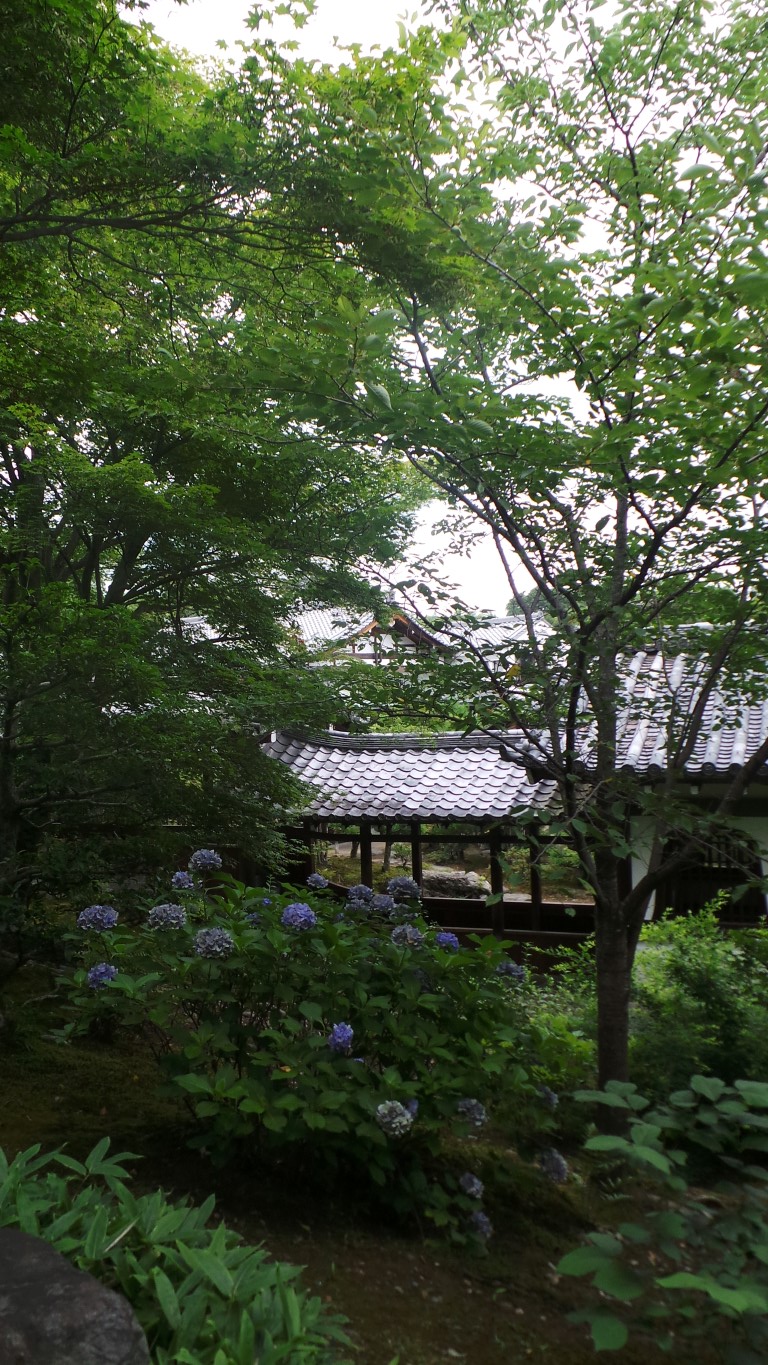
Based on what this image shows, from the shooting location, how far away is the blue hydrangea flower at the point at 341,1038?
306 centimetres

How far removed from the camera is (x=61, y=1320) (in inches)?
69.7

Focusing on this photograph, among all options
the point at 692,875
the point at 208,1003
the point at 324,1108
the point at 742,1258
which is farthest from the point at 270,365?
the point at 692,875

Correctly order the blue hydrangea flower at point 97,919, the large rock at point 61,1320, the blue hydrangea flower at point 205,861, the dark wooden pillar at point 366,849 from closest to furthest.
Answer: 1. the large rock at point 61,1320
2. the blue hydrangea flower at point 97,919
3. the blue hydrangea flower at point 205,861
4. the dark wooden pillar at point 366,849

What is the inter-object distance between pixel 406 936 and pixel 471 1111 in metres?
0.76

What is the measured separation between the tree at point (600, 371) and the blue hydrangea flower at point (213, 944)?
1.39 metres

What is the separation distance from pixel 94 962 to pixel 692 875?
8.27 m

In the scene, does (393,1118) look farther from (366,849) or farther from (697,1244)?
(366,849)

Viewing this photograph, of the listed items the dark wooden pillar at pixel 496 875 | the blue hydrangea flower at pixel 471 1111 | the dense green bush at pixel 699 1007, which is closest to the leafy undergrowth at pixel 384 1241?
the blue hydrangea flower at pixel 471 1111

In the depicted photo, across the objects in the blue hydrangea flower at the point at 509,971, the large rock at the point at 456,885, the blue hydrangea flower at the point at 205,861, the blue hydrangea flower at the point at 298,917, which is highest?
the blue hydrangea flower at the point at 205,861

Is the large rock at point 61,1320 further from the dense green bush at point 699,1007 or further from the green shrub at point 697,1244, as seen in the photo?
the dense green bush at point 699,1007

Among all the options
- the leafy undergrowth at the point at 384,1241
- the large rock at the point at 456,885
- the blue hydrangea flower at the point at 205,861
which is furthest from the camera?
the large rock at the point at 456,885

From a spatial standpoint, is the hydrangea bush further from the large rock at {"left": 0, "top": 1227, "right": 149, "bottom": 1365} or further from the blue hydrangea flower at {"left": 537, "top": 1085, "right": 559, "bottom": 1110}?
the large rock at {"left": 0, "top": 1227, "right": 149, "bottom": 1365}

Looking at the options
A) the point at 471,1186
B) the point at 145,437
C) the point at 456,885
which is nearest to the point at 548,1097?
the point at 471,1186

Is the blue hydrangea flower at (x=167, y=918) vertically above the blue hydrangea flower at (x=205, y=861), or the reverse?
the blue hydrangea flower at (x=205, y=861)
